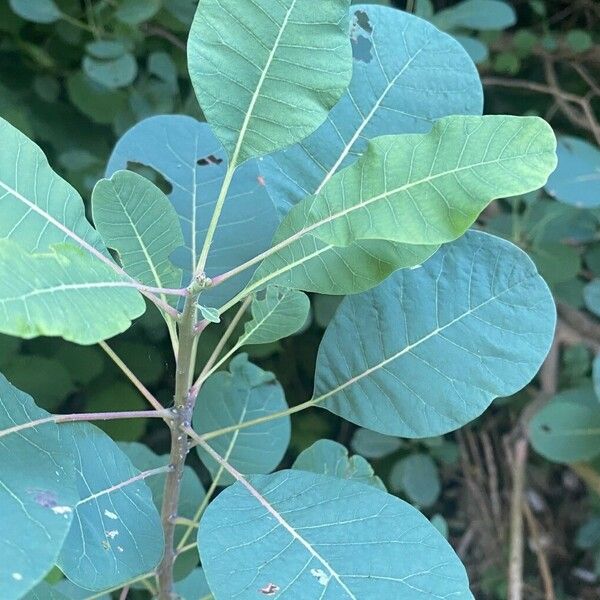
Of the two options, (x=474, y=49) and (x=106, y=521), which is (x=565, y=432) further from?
(x=106, y=521)

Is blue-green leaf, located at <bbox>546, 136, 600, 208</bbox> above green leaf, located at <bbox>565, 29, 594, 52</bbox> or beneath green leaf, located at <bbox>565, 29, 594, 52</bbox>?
beneath

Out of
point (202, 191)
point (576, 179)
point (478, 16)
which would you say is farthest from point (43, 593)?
point (478, 16)

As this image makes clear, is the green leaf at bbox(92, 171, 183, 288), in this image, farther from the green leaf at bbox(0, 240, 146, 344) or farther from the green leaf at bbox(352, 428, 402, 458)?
the green leaf at bbox(352, 428, 402, 458)

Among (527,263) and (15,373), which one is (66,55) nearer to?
(15,373)

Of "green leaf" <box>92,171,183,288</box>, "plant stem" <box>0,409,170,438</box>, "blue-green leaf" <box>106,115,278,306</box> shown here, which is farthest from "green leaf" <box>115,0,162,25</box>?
"plant stem" <box>0,409,170,438</box>

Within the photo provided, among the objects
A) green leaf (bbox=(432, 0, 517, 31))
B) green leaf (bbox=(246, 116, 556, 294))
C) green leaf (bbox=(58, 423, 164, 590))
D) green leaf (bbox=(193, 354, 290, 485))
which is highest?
green leaf (bbox=(246, 116, 556, 294))

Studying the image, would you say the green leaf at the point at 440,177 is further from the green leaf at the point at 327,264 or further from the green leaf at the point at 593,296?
the green leaf at the point at 593,296
